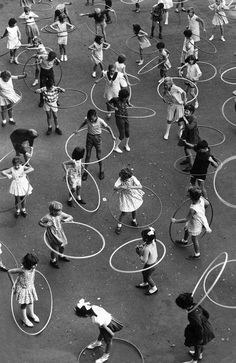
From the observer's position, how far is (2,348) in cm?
1175

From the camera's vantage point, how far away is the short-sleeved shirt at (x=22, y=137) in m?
15.2

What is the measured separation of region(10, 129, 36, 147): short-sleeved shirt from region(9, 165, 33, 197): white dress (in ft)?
4.46

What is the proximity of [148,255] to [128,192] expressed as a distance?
189 centimetres

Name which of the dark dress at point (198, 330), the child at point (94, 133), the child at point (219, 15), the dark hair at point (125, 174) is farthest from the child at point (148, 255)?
the child at point (219, 15)

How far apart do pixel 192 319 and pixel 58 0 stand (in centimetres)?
1711

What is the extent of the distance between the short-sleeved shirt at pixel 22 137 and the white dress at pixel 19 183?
1.36m

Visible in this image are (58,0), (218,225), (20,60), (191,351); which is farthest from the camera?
(58,0)

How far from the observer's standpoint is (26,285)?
1167 cm

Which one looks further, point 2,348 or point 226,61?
point 226,61

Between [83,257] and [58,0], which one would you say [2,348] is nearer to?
[83,257]

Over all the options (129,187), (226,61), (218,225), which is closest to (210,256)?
(218,225)

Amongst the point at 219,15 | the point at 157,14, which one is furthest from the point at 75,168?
the point at 219,15

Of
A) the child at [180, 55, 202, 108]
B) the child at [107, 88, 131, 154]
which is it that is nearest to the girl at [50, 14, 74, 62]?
the child at [180, 55, 202, 108]

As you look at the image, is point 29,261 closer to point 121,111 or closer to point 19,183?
point 19,183
